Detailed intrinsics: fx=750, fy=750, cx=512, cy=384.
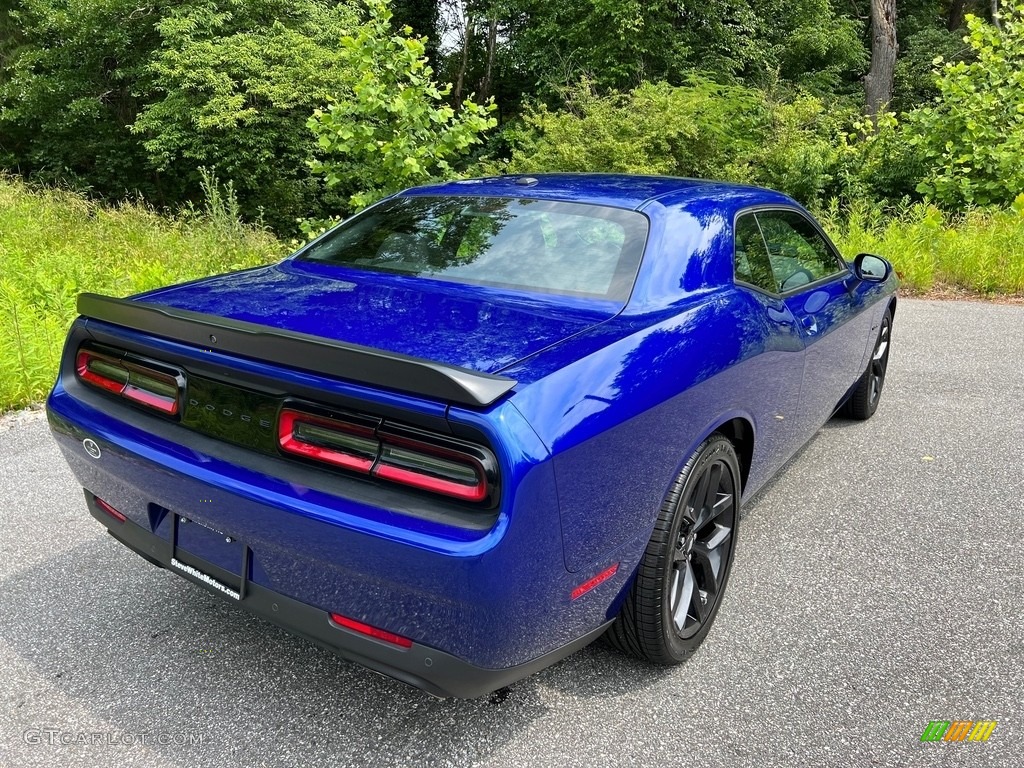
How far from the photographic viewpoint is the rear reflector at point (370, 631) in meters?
1.73

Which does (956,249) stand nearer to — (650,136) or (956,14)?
(650,136)

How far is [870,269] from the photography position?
3898mm

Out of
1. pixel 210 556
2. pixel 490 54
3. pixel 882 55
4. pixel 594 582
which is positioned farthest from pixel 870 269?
pixel 490 54

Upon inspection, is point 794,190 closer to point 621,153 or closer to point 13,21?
Result: point 621,153

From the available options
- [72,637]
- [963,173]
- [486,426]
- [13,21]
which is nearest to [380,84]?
[72,637]

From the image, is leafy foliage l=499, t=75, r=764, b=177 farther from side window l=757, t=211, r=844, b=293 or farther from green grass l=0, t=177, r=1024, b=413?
side window l=757, t=211, r=844, b=293

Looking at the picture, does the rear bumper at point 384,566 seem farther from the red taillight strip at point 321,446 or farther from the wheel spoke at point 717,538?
the wheel spoke at point 717,538

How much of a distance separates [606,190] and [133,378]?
5.94ft

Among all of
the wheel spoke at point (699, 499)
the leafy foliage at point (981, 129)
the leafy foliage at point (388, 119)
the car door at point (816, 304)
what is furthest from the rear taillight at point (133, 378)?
the leafy foliage at point (981, 129)

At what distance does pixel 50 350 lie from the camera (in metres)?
5.00

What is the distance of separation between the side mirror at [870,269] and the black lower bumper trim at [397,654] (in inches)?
107

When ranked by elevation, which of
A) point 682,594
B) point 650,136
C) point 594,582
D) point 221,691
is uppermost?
point 650,136

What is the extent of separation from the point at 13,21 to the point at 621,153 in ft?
54.9

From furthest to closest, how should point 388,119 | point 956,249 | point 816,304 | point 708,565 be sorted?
point 956,249 → point 388,119 → point 816,304 → point 708,565
